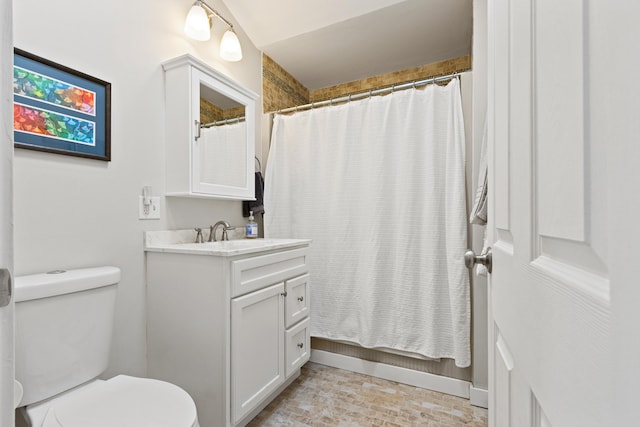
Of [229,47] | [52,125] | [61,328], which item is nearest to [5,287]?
[61,328]

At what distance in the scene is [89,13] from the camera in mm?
1335

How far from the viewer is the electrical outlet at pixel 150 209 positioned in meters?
1.53

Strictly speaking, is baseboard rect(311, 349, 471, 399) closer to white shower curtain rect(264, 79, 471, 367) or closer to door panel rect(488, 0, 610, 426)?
white shower curtain rect(264, 79, 471, 367)

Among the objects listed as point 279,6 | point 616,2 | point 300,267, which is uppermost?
point 279,6

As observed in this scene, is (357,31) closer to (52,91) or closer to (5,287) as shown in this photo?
(52,91)

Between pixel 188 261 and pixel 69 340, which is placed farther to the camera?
pixel 188 261

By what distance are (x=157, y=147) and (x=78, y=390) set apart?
1.13 meters

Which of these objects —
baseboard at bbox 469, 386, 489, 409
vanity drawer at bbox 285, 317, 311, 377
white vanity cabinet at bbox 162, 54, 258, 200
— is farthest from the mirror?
baseboard at bbox 469, 386, 489, 409

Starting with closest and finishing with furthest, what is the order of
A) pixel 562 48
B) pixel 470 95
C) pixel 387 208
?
pixel 562 48 < pixel 470 95 < pixel 387 208

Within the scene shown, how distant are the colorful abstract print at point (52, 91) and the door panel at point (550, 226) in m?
1.55

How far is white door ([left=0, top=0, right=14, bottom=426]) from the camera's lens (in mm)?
355

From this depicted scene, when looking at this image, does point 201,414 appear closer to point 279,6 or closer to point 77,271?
point 77,271

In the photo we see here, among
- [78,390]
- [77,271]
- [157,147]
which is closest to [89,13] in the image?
[157,147]

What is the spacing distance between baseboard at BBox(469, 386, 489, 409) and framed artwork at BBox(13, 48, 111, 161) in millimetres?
2273
